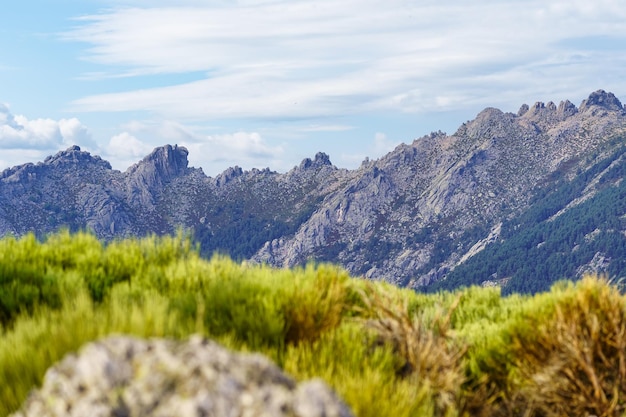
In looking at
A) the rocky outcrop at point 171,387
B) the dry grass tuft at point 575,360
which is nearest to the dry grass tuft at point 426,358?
the dry grass tuft at point 575,360

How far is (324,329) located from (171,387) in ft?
11.2

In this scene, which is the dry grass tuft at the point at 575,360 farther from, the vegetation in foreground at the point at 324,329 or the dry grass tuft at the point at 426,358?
the dry grass tuft at the point at 426,358

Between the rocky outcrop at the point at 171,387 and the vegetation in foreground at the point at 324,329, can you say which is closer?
the rocky outcrop at the point at 171,387

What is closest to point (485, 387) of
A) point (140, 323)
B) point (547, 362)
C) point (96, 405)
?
point (547, 362)

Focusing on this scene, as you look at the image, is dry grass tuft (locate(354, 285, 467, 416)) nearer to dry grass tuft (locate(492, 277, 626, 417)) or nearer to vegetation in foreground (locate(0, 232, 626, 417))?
vegetation in foreground (locate(0, 232, 626, 417))

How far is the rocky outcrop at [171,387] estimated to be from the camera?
3408 mm

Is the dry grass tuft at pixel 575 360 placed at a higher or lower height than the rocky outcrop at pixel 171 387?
lower

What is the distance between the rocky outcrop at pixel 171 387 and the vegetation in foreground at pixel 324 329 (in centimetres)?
76

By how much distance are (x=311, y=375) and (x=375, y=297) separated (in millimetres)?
2344

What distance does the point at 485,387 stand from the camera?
744cm

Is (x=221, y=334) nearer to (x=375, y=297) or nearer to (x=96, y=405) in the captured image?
(x=375, y=297)

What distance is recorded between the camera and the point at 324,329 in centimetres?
679

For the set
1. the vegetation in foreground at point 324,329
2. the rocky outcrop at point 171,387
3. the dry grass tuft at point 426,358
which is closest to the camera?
the rocky outcrop at point 171,387

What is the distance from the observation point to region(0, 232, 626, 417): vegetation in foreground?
4.96 meters
